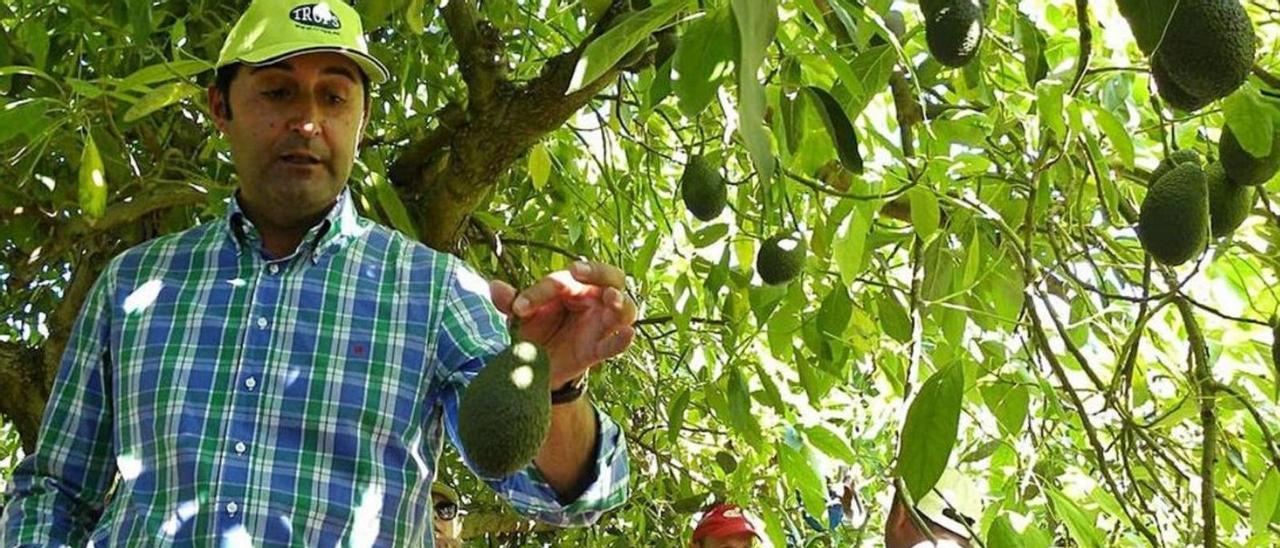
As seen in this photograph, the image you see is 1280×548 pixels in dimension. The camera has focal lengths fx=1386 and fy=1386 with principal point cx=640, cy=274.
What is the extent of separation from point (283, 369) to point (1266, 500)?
1.06 meters

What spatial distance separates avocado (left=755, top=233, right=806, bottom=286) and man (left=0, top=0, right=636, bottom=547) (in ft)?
1.50

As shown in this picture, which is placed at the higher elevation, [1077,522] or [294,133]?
[294,133]

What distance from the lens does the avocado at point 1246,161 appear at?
116cm

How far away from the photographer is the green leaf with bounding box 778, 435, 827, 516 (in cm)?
211

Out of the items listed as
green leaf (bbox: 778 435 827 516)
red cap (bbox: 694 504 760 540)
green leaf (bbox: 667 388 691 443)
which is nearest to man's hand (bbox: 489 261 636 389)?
green leaf (bbox: 778 435 827 516)

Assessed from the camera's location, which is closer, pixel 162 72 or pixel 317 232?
pixel 317 232

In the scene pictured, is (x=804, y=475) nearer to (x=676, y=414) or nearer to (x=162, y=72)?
(x=676, y=414)

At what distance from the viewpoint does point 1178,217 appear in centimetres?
120

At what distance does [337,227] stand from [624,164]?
149 centimetres

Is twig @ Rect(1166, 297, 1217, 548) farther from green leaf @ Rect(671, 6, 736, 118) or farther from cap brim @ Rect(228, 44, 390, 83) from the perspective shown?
cap brim @ Rect(228, 44, 390, 83)

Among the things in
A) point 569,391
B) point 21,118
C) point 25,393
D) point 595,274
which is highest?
point 21,118

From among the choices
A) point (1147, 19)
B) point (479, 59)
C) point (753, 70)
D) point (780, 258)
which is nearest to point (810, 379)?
point (780, 258)

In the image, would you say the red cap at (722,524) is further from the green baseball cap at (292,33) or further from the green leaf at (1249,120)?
the green leaf at (1249,120)

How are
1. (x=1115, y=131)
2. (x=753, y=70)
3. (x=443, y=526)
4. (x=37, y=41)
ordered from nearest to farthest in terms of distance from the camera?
(x=753, y=70) < (x=1115, y=131) < (x=37, y=41) < (x=443, y=526)
